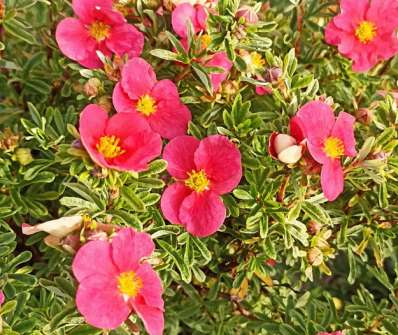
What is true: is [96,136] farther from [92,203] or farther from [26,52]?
[26,52]

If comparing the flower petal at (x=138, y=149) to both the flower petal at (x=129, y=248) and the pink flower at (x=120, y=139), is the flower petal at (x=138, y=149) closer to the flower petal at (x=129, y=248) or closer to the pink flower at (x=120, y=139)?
the pink flower at (x=120, y=139)

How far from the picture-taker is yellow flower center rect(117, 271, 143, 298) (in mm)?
1194

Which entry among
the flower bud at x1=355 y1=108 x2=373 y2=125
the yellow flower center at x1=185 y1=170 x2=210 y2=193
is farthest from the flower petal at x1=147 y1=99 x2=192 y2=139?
the flower bud at x1=355 y1=108 x2=373 y2=125

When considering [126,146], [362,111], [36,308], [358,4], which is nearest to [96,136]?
[126,146]

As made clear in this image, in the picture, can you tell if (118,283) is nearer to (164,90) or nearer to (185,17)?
(164,90)

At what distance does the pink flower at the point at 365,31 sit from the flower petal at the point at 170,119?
505 millimetres

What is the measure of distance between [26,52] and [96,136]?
2.64 feet

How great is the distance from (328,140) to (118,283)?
20.4 inches

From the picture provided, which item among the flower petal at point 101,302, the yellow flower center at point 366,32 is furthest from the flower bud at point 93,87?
the yellow flower center at point 366,32

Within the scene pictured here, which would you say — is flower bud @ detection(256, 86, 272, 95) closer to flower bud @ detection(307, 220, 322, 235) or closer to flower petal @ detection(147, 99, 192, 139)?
flower petal @ detection(147, 99, 192, 139)

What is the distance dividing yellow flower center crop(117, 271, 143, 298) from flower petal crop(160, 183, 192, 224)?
0.22 metres

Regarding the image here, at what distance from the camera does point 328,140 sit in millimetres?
1362

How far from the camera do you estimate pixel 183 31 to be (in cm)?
150

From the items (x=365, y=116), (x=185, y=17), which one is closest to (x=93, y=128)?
(x=185, y=17)
